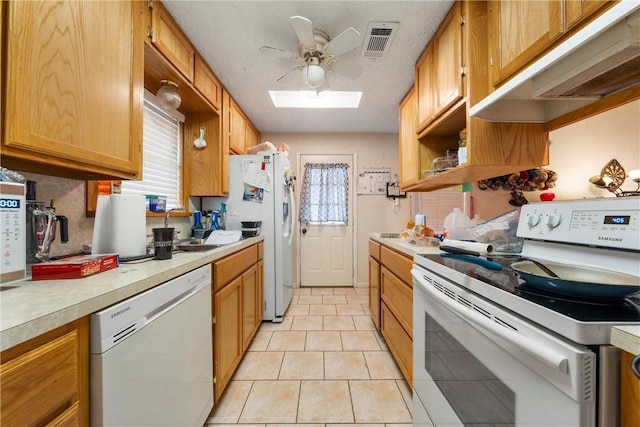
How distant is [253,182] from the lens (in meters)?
2.60

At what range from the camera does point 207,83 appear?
213 cm

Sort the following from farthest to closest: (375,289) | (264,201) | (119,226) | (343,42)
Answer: (264,201)
(375,289)
(343,42)
(119,226)

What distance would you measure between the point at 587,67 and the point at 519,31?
21.1 inches

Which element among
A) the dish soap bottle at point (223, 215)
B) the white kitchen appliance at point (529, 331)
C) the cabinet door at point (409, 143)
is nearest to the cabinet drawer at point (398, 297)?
the white kitchen appliance at point (529, 331)

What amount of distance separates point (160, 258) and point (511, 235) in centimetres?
174

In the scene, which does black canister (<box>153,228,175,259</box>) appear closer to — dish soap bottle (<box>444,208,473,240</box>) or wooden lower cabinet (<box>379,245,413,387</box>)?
wooden lower cabinet (<box>379,245,413,387</box>)

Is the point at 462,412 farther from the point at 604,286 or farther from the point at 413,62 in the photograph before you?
the point at 413,62

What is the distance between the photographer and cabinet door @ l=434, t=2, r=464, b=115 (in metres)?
1.46

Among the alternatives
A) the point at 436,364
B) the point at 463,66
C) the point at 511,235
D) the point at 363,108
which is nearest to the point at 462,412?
the point at 436,364

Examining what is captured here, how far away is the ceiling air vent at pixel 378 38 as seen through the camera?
1.65 m

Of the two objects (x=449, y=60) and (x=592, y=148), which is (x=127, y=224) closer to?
(x=449, y=60)

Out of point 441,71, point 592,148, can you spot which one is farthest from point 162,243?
point 592,148

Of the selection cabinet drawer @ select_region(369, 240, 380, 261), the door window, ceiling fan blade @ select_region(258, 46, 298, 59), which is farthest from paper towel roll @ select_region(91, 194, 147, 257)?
the door window

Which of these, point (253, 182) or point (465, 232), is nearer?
point (465, 232)
